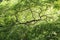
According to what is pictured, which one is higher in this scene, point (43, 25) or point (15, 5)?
point (15, 5)

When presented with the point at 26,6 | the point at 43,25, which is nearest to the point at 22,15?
the point at 26,6

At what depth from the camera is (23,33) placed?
18.3ft

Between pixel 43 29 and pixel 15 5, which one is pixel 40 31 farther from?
pixel 15 5

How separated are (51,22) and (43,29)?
10.6 inches

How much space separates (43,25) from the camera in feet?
17.8

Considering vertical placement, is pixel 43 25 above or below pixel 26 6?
below

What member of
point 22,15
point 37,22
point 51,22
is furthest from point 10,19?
point 51,22

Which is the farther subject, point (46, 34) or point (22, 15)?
point (22, 15)

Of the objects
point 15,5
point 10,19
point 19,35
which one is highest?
point 15,5

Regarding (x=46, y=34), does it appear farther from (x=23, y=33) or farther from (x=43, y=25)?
(x=23, y=33)

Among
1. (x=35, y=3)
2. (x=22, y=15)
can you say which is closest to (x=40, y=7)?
(x=35, y=3)

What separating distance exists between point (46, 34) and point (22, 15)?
0.88 meters

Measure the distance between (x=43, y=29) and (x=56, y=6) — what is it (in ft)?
2.32

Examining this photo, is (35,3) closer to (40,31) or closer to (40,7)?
(40,7)
